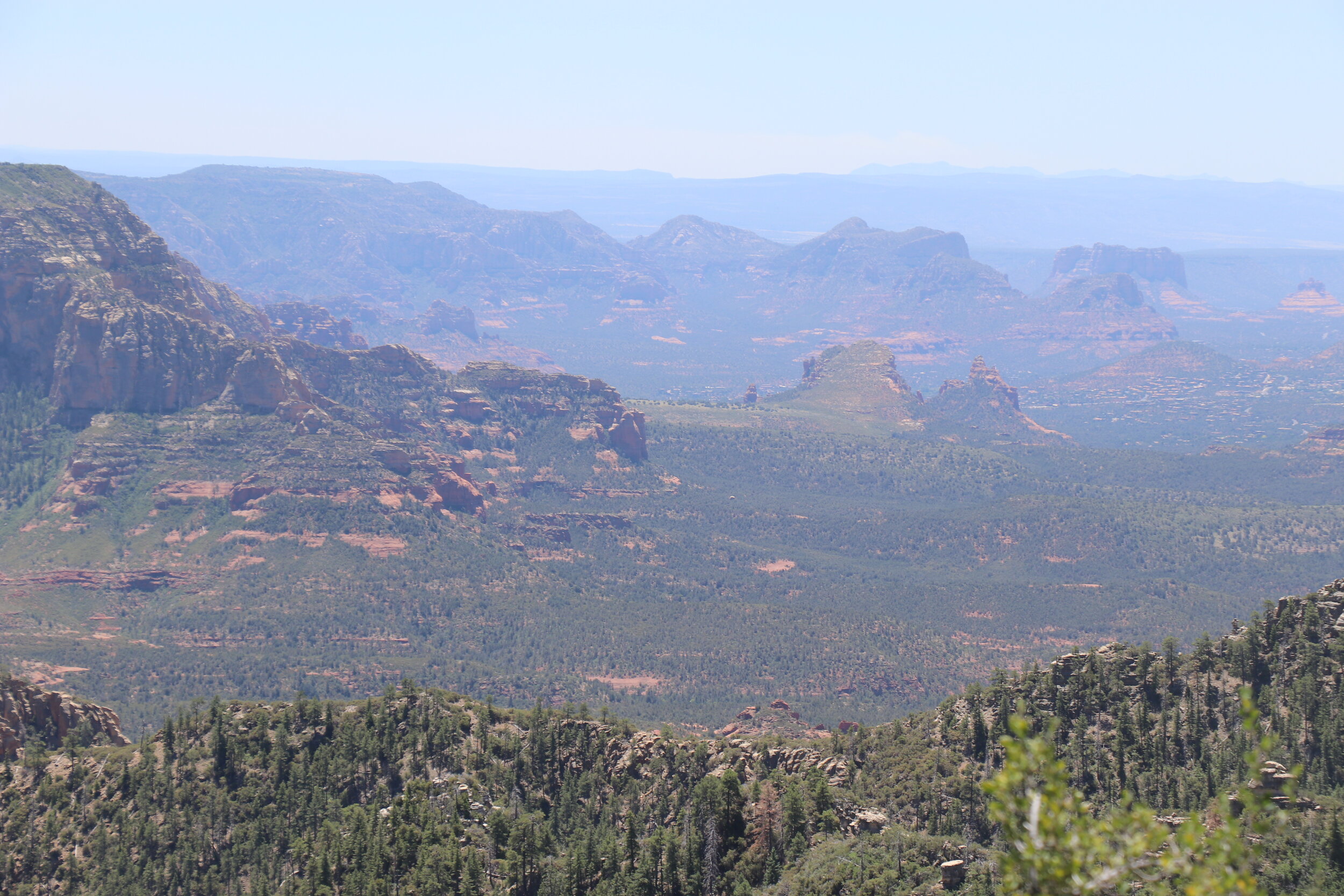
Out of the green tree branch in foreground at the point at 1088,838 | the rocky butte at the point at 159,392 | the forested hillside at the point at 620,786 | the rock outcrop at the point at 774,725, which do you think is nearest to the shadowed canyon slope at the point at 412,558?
the rocky butte at the point at 159,392

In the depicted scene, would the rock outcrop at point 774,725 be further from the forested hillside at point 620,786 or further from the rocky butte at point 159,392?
the rocky butte at point 159,392

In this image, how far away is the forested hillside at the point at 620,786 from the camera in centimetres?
5553

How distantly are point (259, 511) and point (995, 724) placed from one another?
114 m

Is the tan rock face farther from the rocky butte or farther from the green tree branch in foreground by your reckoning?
the green tree branch in foreground

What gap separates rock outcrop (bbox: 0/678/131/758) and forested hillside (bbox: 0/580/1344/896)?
0.97m

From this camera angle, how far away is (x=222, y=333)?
575 ft

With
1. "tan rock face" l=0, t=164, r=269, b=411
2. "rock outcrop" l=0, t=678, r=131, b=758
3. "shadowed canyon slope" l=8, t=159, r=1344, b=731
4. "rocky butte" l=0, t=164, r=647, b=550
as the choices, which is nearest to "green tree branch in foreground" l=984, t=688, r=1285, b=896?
"rock outcrop" l=0, t=678, r=131, b=758

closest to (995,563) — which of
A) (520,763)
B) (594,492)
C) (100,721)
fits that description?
(594,492)

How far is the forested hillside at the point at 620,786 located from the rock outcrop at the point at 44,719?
969 mm

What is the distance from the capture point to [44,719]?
3009 inches

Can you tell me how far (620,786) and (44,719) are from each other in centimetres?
4110

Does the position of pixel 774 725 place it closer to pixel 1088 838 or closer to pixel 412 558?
pixel 412 558

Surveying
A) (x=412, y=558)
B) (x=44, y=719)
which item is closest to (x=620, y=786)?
(x=44, y=719)

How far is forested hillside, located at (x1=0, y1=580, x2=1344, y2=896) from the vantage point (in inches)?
2186
